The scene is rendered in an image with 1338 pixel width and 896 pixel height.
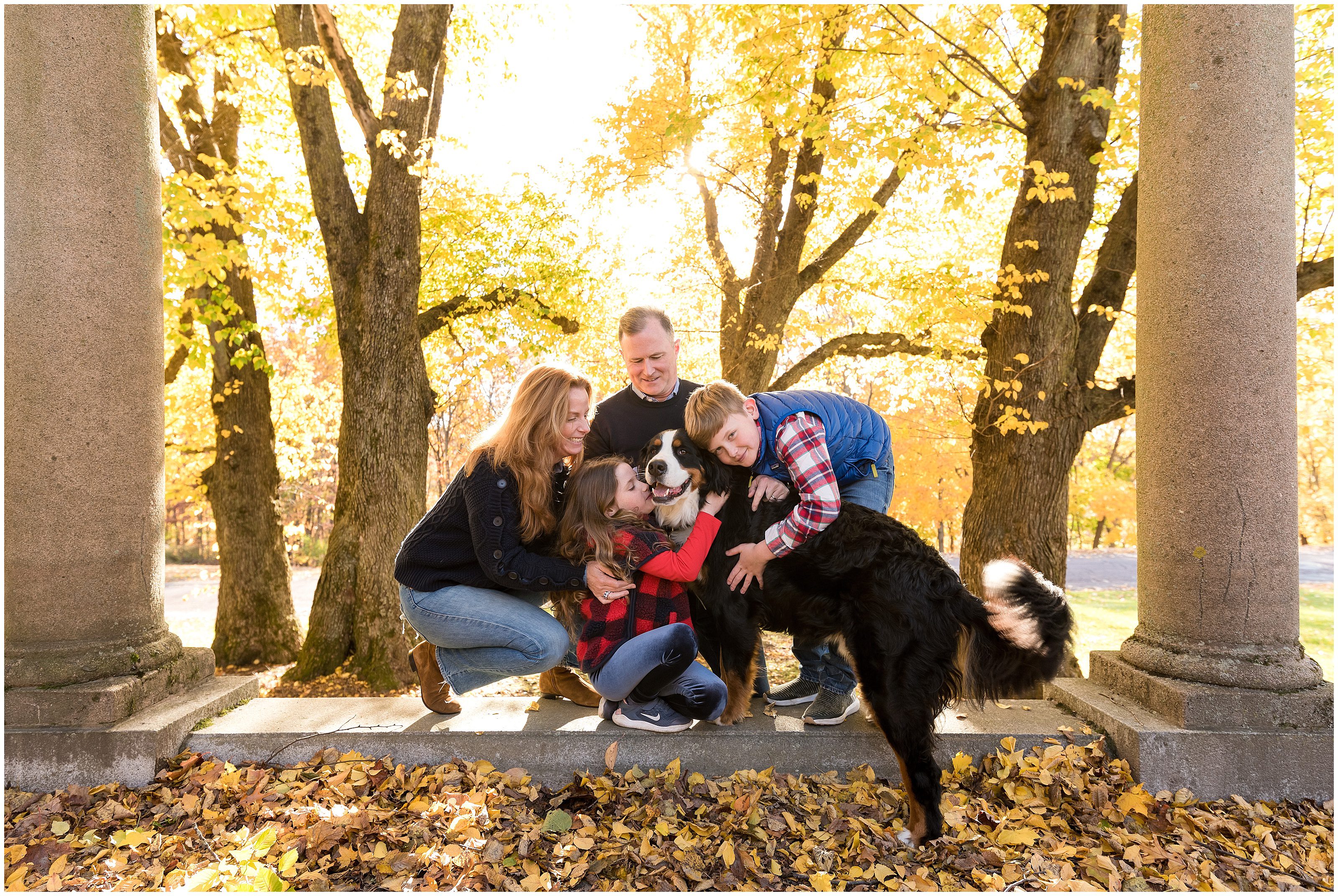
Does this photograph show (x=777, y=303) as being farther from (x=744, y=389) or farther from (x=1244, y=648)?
(x=1244, y=648)

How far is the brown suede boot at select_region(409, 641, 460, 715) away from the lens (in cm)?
333

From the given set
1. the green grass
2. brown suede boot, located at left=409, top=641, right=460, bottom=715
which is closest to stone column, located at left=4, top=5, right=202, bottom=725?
brown suede boot, located at left=409, top=641, right=460, bottom=715

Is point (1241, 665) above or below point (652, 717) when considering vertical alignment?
above

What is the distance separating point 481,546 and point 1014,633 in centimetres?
206

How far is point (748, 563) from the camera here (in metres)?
3.09

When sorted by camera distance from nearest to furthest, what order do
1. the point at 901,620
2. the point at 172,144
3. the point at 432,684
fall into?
the point at 901,620 → the point at 432,684 → the point at 172,144

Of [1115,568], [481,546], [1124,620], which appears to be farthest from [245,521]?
[1115,568]

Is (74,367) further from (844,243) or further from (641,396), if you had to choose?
(844,243)

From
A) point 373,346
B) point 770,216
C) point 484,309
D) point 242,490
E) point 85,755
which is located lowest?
point 85,755

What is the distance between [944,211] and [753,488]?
433 centimetres

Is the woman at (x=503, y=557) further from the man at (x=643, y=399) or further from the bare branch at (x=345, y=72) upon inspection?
the bare branch at (x=345, y=72)

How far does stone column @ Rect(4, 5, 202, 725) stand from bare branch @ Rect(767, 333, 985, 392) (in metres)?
5.87

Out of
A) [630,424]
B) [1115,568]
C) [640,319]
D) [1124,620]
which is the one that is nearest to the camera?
[640,319]

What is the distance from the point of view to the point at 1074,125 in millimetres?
5637
